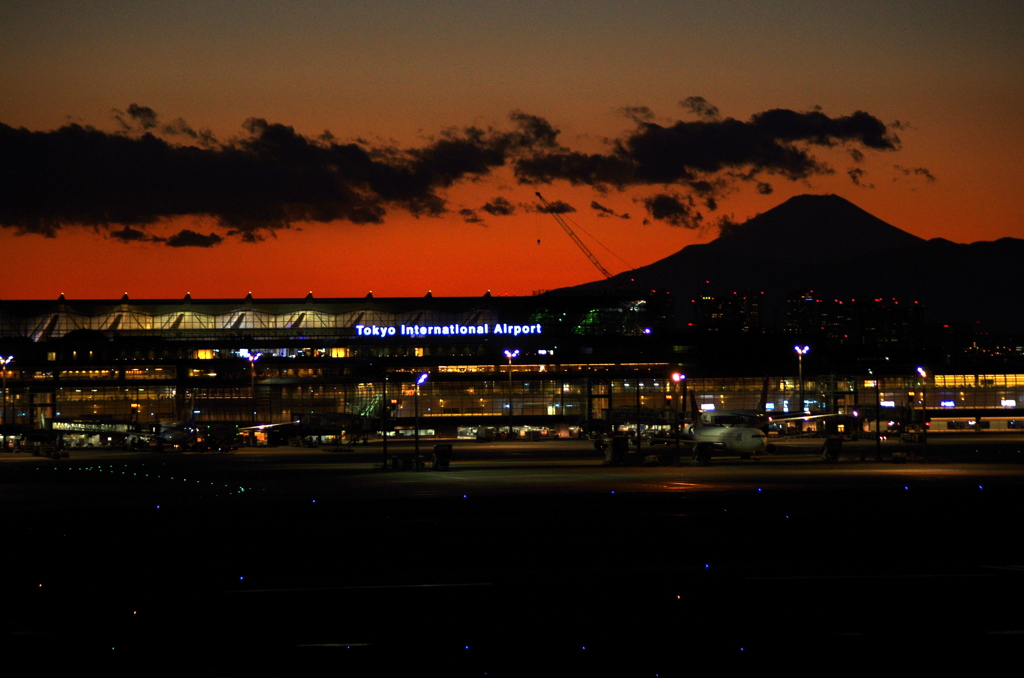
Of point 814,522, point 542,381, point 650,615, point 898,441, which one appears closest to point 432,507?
point 814,522

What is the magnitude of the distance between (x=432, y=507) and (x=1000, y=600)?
23713 millimetres

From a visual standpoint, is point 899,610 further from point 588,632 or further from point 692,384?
point 692,384

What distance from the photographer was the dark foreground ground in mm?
15117

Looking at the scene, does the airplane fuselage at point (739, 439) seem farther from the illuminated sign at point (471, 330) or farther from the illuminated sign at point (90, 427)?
the illuminated sign at point (471, 330)

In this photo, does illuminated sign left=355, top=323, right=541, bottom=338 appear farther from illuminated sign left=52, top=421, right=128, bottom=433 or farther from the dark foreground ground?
the dark foreground ground

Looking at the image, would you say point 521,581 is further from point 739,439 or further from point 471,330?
point 471,330

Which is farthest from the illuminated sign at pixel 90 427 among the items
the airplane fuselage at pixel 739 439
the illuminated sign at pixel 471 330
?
the illuminated sign at pixel 471 330

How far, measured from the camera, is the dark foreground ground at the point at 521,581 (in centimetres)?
1512

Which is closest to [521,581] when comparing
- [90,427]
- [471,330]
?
[90,427]

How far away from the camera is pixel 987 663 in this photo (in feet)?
46.2

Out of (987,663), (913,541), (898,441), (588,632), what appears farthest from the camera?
(898,441)

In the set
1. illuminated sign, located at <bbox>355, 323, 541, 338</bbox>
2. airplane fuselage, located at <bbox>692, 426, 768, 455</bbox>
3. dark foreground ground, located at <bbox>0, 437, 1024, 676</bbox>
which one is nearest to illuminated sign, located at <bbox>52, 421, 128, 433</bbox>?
airplane fuselage, located at <bbox>692, 426, 768, 455</bbox>

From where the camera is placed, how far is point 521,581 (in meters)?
21.4

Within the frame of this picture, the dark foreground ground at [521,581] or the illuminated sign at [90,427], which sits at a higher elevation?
the dark foreground ground at [521,581]
